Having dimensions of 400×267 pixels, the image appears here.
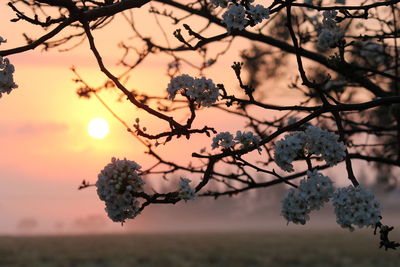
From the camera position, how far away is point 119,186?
3912 mm

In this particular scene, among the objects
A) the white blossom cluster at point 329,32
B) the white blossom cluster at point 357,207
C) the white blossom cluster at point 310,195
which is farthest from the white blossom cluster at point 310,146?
the white blossom cluster at point 329,32

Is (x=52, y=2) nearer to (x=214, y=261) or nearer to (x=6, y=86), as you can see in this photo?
(x=6, y=86)

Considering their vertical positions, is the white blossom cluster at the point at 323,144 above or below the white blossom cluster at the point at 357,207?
above

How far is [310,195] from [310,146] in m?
0.41

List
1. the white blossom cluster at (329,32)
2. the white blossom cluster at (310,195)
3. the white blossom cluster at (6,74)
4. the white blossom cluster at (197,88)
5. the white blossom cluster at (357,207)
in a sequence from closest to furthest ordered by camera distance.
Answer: the white blossom cluster at (357,207)
the white blossom cluster at (310,195)
the white blossom cluster at (6,74)
the white blossom cluster at (197,88)
the white blossom cluster at (329,32)

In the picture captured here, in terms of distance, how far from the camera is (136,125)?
437cm

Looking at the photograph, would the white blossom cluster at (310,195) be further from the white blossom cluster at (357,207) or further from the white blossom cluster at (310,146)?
the white blossom cluster at (310,146)

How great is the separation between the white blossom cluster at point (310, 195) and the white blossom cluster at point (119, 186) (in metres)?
1.16

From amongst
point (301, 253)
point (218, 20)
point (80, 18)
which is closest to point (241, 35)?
point (218, 20)

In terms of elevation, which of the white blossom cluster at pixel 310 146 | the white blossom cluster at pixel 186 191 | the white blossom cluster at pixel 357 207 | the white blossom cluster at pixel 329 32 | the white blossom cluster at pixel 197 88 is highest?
the white blossom cluster at pixel 329 32

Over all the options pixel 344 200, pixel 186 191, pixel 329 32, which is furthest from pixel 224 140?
pixel 329 32

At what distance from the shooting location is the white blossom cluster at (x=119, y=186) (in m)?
3.97

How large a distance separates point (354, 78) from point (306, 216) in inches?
157

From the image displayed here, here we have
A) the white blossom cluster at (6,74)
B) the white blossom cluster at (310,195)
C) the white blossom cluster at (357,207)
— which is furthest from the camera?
the white blossom cluster at (6,74)
